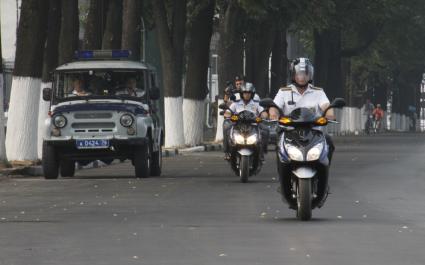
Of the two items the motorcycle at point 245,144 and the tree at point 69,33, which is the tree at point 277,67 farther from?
the motorcycle at point 245,144

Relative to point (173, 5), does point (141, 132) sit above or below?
below

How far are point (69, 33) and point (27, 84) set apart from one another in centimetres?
448

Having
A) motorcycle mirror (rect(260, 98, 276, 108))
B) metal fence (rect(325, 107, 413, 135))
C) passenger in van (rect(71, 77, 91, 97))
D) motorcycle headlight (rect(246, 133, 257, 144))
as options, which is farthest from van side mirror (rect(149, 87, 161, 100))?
metal fence (rect(325, 107, 413, 135))

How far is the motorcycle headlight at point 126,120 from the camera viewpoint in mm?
27266

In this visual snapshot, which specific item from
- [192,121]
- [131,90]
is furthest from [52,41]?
[192,121]

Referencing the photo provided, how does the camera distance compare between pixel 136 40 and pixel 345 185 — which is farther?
pixel 136 40

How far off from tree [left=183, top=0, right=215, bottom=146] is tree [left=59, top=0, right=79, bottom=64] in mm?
12308

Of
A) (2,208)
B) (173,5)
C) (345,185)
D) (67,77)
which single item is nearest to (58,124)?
(67,77)

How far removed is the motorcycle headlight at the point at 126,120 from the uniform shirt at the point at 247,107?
5.82 feet

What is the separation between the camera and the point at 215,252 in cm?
1310

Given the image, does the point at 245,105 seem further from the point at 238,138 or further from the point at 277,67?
the point at 277,67

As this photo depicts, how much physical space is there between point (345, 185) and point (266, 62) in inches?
1326

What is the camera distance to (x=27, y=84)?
32.2 metres

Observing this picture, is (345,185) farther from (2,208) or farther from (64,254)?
(64,254)
